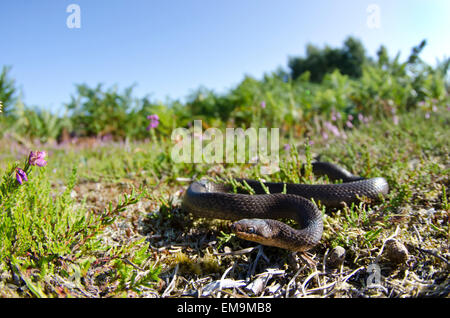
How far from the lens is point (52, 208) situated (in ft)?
8.41

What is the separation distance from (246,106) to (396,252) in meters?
7.92

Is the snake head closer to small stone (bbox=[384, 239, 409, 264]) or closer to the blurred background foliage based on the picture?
small stone (bbox=[384, 239, 409, 264])

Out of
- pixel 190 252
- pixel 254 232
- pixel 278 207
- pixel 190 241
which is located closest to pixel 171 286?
pixel 190 252

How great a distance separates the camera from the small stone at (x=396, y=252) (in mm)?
2203

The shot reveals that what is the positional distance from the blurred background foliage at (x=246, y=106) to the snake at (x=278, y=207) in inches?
198

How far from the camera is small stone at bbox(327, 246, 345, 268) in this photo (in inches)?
90.7

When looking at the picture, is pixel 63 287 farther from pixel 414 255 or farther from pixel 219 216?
pixel 414 255

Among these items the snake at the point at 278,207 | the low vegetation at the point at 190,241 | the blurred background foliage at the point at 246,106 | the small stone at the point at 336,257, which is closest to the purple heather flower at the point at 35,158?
the low vegetation at the point at 190,241

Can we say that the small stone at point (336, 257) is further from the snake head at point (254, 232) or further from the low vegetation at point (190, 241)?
the snake head at point (254, 232)

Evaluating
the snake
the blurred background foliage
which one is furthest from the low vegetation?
the blurred background foliage

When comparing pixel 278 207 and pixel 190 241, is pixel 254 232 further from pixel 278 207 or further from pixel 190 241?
pixel 190 241

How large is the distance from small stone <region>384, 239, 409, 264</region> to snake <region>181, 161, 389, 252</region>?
0.54 metres

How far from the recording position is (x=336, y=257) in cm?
231
